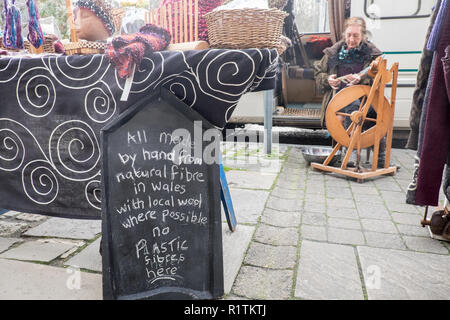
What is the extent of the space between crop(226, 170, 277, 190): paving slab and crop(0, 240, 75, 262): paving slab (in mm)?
1622

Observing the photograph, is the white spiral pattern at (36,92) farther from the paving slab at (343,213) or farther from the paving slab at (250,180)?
the paving slab at (343,213)

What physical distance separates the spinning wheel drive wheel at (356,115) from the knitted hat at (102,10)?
2.40m

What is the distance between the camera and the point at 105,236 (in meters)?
1.49

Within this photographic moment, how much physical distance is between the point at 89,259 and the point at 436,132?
81.9 inches

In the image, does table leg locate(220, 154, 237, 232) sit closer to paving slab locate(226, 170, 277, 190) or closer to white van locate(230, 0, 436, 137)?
paving slab locate(226, 170, 277, 190)

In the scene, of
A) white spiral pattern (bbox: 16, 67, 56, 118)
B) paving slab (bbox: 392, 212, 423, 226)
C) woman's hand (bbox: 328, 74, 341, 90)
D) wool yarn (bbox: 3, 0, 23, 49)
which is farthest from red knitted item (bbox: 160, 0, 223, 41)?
woman's hand (bbox: 328, 74, 341, 90)

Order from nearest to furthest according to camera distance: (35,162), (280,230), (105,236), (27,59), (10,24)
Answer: (105,236), (27,59), (35,162), (10,24), (280,230)

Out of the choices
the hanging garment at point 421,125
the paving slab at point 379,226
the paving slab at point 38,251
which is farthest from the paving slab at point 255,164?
the paving slab at point 38,251

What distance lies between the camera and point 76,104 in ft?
5.53

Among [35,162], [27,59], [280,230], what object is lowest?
[280,230]

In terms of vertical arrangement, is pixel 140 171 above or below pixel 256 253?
above

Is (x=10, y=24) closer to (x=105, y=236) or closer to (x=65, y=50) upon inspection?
(x=65, y=50)
